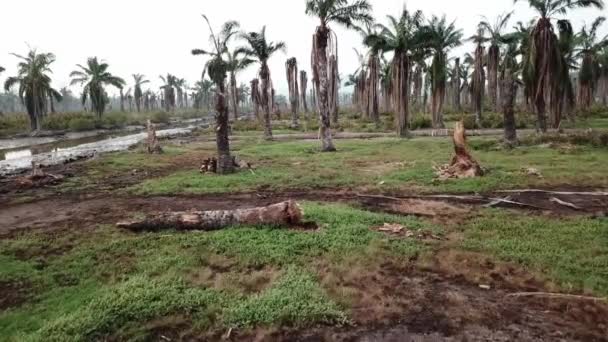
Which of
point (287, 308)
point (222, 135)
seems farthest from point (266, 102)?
point (287, 308)

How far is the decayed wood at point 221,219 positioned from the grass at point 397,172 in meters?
3.79

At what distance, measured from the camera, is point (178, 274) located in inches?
256

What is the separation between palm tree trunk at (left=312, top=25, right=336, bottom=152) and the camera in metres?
21.0

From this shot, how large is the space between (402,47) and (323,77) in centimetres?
777

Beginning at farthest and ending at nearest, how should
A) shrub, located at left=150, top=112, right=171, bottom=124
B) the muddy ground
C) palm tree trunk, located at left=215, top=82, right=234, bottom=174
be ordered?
shrub, located at left=150, top=112, right=171, bottom=124 → palm tree trunk, located at left=215, top=82, right=234, bottom=174 → the muddy ground

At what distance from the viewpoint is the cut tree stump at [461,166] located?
12750 millimetres

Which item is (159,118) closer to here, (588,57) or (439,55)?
(439,55)

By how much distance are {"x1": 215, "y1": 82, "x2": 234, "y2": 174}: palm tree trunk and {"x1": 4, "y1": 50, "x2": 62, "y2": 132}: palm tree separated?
37014mm

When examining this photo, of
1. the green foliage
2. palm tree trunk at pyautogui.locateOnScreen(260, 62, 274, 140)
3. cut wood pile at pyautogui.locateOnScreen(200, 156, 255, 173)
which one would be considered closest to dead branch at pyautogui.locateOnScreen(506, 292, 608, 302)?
the green foliage

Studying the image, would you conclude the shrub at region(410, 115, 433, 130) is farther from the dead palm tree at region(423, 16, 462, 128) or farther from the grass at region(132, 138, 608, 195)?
the grass at region(132, 138, 608, 195)

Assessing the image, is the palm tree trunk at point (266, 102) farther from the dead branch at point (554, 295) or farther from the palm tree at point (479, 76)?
the dead branch at point (554, 295)

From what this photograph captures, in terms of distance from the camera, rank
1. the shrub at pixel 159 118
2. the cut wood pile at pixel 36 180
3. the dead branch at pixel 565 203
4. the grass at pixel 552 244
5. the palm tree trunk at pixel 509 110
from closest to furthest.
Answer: the grass at pixel 552 244
the dead branch at pixel 565 203
the cut wood pile at pixel 36 180
the palm tree trunk at pixel 509 110
the shrub at pixel 159 118

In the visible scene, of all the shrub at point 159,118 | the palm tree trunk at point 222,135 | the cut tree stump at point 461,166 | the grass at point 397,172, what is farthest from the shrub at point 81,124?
the cut tree stump at point 461,166

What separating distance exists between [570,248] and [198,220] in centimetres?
673
